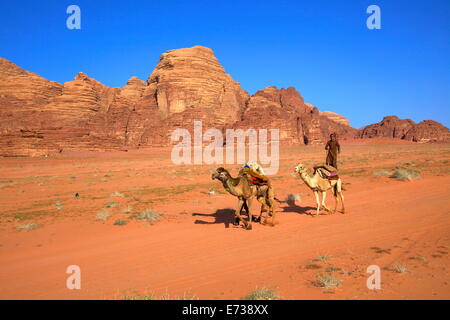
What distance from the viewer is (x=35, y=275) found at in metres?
5.87

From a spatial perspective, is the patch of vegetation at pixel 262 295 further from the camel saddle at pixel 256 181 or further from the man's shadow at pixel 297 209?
the man's shadow at pixel 297 209

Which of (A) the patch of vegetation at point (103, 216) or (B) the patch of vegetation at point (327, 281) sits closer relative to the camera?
(B) the patch of vegetation at point (327, 281)

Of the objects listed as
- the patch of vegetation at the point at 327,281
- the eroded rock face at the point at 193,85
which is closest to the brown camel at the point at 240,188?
the patch of vegetation at the point at 327,281

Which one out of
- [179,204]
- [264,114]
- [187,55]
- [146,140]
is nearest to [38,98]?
[146,140]

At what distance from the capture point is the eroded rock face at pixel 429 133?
13375 cm

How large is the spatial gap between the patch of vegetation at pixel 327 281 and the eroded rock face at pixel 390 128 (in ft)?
548

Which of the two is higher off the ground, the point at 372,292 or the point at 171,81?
the point at 171,81

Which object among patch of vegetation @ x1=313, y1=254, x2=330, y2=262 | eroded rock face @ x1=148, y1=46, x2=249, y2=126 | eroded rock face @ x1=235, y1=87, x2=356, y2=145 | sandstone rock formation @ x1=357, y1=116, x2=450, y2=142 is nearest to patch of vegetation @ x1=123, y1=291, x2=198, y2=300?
patch of vegetation @ x1=313, y1=254, x2=330, y2=262

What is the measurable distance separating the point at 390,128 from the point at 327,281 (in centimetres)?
17477

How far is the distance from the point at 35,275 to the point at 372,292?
6.18 m

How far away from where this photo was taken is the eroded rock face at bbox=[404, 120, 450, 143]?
13375cm

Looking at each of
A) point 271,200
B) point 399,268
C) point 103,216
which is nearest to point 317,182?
point 271,200

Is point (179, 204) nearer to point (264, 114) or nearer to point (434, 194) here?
point (434, 194)

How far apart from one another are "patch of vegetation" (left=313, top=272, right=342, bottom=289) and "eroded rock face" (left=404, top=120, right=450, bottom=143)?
15715cm
